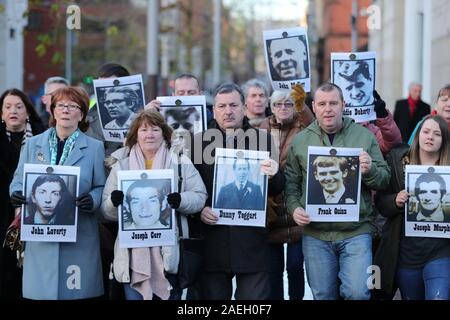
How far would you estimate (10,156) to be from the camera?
370 inches

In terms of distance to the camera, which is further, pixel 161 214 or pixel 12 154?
pixel 12 154

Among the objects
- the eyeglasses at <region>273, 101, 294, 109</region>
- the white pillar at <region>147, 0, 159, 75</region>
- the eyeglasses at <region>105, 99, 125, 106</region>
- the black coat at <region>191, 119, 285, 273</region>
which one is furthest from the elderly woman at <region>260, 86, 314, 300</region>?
the white pillar at <region>147, 0, 159, 75</region>

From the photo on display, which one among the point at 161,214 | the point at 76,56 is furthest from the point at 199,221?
the point at 76,56

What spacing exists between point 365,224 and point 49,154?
97.9 inches

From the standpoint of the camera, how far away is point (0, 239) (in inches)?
376

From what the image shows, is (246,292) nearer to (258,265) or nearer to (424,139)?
(258,265)

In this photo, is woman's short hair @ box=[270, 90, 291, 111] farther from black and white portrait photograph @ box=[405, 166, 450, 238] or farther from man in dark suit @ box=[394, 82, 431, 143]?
man in dark suit @ box=[394, 82, 431, 143]

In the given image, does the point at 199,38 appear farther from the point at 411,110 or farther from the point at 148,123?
the point at 148,123

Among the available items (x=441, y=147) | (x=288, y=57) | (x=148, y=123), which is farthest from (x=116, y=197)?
(x=288, y=57)

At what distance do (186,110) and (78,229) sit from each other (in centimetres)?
186

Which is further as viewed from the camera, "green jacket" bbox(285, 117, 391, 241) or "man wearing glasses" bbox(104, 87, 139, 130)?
"man wearing glasses" bbox(104, 87, 139, 130)

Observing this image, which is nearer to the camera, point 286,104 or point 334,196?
point 334,196

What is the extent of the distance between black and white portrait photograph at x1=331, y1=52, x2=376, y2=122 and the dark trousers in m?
1.79

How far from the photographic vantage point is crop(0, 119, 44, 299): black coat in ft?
30.5
